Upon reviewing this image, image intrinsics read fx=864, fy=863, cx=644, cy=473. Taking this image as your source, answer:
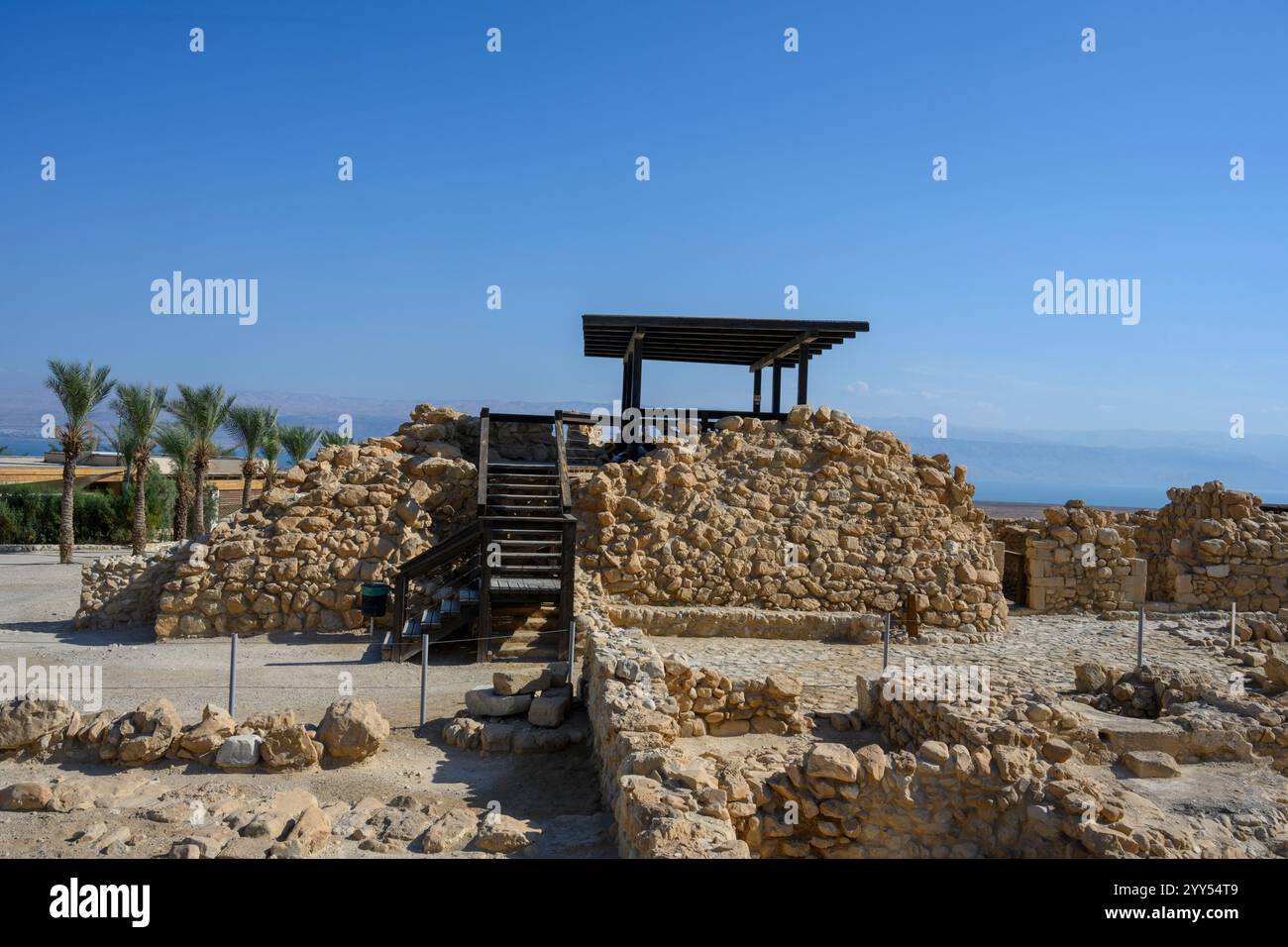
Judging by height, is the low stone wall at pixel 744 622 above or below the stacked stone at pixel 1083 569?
below

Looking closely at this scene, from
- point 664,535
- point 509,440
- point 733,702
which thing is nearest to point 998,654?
point 664,535

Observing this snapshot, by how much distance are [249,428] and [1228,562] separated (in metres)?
28.6

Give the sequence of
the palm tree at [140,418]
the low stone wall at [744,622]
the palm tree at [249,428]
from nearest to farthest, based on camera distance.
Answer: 1. the low stone wall at [744,622]
2. the palm tree at [140,418]
3. the palm tree at [249,428]

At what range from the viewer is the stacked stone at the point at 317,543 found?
13.2 metres

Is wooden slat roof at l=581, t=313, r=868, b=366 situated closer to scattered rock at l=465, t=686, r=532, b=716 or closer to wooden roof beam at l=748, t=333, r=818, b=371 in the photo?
wooden roof beam at l=748, t=333, r=818, b=371

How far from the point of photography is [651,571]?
14.5m

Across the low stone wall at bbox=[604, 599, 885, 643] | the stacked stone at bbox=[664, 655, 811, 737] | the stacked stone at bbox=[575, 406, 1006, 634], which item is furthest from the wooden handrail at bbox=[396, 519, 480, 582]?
the stacked stone at bbox=[664, 655, 811, 737]

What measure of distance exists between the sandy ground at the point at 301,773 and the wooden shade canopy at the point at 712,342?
7.22m

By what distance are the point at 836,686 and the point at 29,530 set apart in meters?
32.2

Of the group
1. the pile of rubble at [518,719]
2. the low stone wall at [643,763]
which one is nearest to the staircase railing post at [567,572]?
the low stone wall at [643,763]

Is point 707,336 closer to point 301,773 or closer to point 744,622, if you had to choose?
point 744,622

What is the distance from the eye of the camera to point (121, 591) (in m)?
14.0

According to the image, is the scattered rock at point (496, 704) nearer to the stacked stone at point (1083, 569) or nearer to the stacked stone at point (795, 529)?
the stacked stone at point (795, 529)

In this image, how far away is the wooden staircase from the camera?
1244 cm
